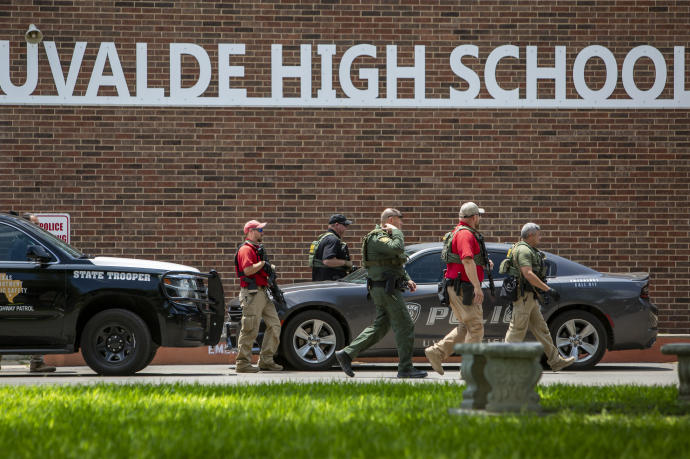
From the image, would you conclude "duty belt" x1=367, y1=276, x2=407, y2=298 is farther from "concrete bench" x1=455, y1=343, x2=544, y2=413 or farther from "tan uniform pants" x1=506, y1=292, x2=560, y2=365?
"concrete bench" x1=455, y1=343, x2=544, y2=413

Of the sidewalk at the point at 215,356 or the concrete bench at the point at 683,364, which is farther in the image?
the sidewalk at the point at 215,356

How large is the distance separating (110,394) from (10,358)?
649cm

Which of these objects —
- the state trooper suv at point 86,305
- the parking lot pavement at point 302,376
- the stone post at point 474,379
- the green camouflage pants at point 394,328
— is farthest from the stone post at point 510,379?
the state trooper suv at point 86,305

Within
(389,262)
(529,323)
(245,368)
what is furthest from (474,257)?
(245,368)

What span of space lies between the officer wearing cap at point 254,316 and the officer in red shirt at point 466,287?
217 centimetres

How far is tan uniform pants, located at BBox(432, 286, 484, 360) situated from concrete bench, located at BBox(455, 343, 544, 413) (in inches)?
145

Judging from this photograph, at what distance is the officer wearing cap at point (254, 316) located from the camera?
12131mm

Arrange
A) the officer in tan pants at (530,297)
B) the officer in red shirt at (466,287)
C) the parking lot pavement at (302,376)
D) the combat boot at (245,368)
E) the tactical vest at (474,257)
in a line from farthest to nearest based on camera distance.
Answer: the combat boot at (245,368)
the officer in tan pants at (530,297)
the tactical vest at (474,257)
the officer in red shirt at (466,287)
the parking lot pavement at (302,376)

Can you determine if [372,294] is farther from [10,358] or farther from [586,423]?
[10,358]

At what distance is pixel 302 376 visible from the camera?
448 inches

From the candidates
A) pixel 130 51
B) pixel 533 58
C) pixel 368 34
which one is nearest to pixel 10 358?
pixel 130 51

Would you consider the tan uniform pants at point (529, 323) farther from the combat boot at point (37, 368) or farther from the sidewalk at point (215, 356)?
the combat boot at point (37, 368)

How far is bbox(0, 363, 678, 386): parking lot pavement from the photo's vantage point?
10.6 metres

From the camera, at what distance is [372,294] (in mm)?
11000
